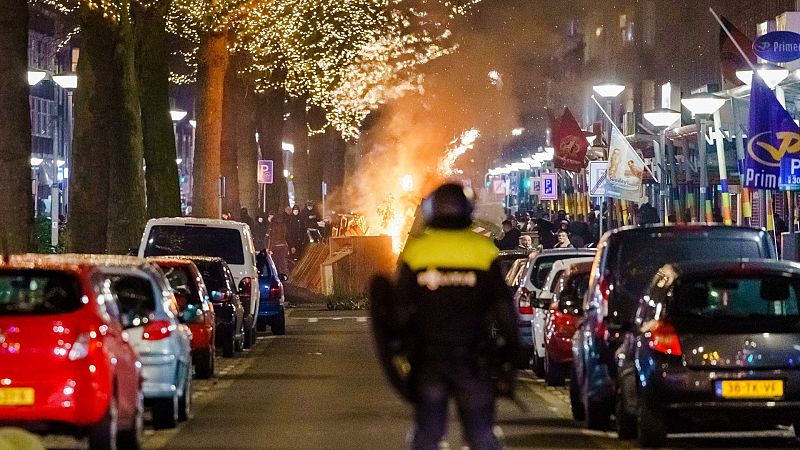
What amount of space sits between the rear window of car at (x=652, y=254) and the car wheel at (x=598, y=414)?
77 cm

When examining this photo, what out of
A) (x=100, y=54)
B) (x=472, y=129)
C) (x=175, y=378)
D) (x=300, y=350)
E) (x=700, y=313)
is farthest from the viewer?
(x=472, y=129)

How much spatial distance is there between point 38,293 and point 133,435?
4.38 feet

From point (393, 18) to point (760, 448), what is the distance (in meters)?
39.8

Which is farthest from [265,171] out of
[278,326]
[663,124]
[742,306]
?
[742,306]

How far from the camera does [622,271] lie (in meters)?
16.1

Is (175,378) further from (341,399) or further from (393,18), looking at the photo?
(393,18)

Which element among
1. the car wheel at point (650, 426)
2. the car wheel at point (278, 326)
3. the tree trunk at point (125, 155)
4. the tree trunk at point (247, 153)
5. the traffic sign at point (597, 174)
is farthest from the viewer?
the tree trunk at point (247, 153)

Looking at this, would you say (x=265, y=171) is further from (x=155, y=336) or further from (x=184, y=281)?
(x=155, y=336)

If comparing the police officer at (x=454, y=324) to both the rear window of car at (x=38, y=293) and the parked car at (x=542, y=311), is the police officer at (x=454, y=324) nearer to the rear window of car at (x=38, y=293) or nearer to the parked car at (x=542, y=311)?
the rear window of car at (x=38, y=293)

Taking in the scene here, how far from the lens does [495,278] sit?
9.89m

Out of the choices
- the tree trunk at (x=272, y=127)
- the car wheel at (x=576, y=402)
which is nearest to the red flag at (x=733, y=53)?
the car wheel at (x=576, y=402)

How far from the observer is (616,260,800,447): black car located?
46.4 ft

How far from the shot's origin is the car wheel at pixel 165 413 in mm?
16469

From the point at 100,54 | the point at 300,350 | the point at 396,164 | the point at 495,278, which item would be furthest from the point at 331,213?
the point at 495,278
